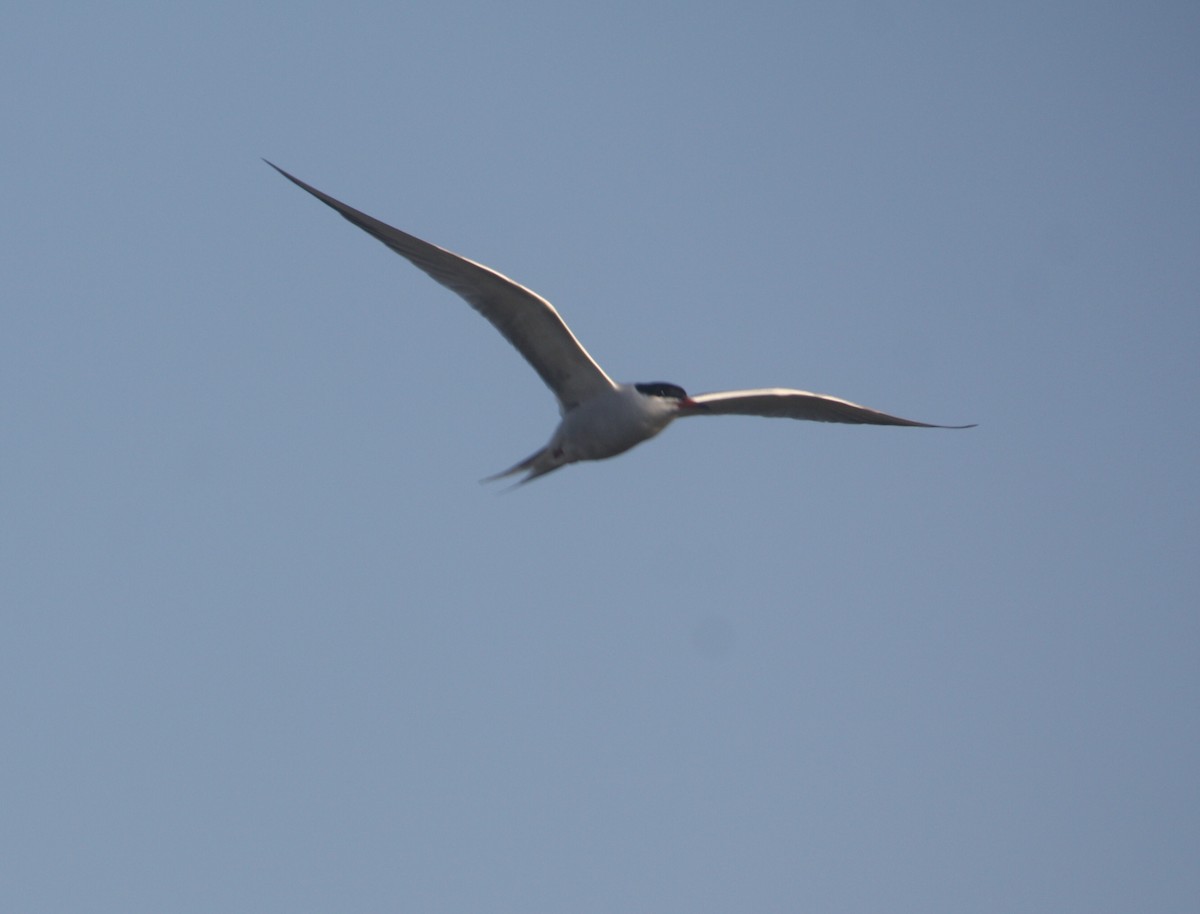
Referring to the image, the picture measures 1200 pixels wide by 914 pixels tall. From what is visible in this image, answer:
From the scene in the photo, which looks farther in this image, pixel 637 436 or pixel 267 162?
pixel 637 436

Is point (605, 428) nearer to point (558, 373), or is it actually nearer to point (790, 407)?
point (558, 373)

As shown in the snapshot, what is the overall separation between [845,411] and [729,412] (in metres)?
1.90

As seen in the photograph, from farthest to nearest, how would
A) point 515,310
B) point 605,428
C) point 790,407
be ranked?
point 790,407 → point 605,428 → point 515,310

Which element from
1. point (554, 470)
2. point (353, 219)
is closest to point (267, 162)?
point (353, 219)

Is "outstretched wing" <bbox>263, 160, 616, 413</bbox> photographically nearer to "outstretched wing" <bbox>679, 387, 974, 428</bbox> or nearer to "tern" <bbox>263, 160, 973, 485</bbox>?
Answer: "tern" <bbox>263, 160, 973, 485</bbox>

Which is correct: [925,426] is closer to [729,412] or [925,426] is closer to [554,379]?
[729,412]

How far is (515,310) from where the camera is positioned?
50.1 ft

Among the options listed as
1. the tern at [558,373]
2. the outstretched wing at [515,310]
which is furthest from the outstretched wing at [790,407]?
the outstretched wing at [515,310]

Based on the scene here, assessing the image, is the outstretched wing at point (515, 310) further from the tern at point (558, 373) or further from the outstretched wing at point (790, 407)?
the outstretched wing at point (790, 407)

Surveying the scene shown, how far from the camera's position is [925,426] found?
19172mm

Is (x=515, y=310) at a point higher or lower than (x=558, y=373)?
higher

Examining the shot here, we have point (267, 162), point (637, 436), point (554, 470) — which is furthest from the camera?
point (554, 470)

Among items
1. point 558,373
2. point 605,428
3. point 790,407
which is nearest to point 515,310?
point 558,373

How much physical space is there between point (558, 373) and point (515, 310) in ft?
3.32
